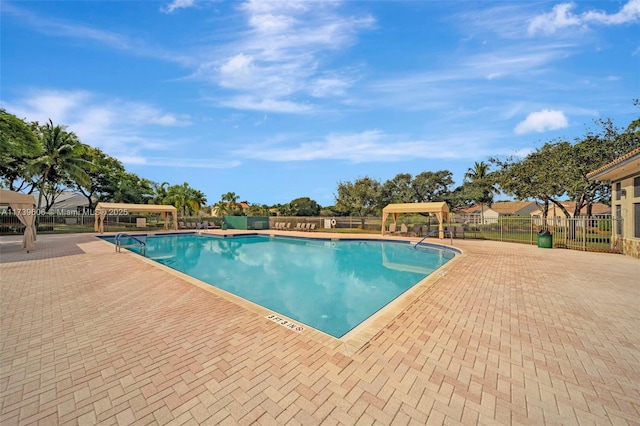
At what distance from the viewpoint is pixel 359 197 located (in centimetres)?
3269

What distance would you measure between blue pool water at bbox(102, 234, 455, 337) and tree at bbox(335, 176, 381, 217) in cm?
1818

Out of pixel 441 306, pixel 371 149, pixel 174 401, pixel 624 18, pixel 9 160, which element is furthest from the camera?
pixel 371 149

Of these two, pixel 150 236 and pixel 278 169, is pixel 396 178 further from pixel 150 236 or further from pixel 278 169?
pixel 150 236

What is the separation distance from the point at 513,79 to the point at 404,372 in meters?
11.6

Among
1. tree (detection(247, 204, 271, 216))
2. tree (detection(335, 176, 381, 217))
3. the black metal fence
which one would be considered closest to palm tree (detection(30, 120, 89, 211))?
the black metal fence

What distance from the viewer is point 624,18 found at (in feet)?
26.7

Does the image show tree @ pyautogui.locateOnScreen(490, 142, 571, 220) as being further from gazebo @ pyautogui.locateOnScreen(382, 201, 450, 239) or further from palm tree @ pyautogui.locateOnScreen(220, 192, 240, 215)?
palm tree @ pyautogui.locateOnScreen(220, 192, 240, 215)

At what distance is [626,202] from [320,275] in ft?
37.4

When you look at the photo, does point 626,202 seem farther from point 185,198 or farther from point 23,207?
point 185,198

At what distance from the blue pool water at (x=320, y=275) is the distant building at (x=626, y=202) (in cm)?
563

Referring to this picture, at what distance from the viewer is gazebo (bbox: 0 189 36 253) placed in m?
8.93

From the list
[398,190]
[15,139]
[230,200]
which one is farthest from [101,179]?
[398,190]

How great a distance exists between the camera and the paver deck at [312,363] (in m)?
1.92

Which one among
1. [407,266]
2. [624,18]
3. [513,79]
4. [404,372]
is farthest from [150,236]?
[624,18]
